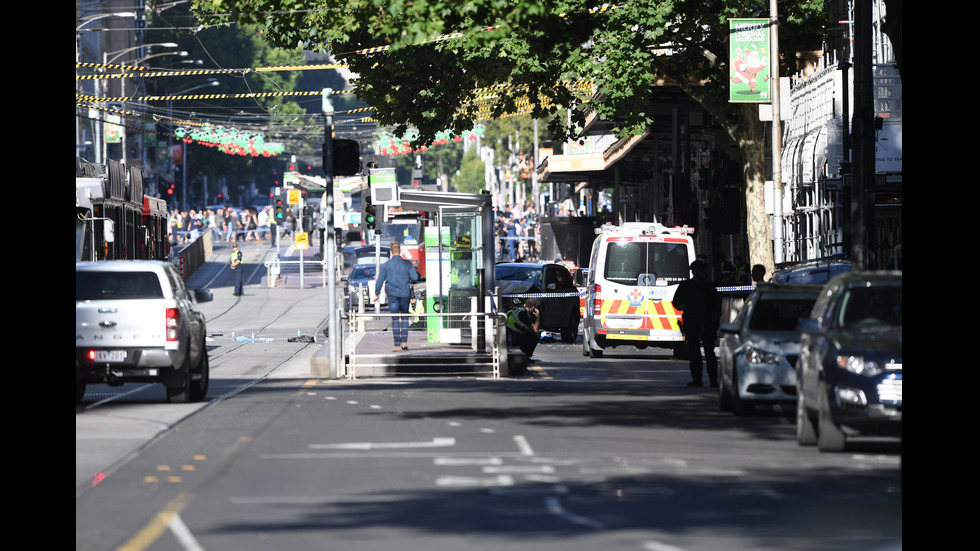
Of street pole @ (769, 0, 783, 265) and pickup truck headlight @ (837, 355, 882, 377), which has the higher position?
street pole @ (769, 0, 783, 265)

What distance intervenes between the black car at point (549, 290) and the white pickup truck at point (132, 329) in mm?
14700

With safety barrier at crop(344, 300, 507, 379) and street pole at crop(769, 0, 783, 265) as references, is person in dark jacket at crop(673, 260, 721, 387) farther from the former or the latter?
street pole at crop(769, 0, 783, 265)

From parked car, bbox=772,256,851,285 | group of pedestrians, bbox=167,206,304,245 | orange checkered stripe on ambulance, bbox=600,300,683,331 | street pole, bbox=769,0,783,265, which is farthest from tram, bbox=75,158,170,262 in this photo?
group of pedestrians, bbox=167,206,304,245

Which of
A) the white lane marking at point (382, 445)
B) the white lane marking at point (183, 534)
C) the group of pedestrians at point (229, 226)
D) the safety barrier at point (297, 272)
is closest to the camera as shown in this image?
the white lane marking at point (183, 534)

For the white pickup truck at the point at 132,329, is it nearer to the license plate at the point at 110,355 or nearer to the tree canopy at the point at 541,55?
the license plate at the point at 110,355

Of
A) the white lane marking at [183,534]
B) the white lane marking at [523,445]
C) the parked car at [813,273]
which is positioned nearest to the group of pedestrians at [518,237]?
the parked car at [813,273]

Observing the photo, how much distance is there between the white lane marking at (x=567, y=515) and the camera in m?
10.0

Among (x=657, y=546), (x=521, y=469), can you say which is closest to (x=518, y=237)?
(x=521, y=469)

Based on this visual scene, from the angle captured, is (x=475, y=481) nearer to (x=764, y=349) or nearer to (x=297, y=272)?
(x=764, y=349)

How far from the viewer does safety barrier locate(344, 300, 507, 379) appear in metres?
24.3

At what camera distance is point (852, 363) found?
43.7ft

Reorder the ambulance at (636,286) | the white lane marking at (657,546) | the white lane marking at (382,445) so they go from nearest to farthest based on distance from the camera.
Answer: the white lane marking at (657,546) < the white lane marking at (382,445) < the ambulance at (636,286)

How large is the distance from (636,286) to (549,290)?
600 centimetres
